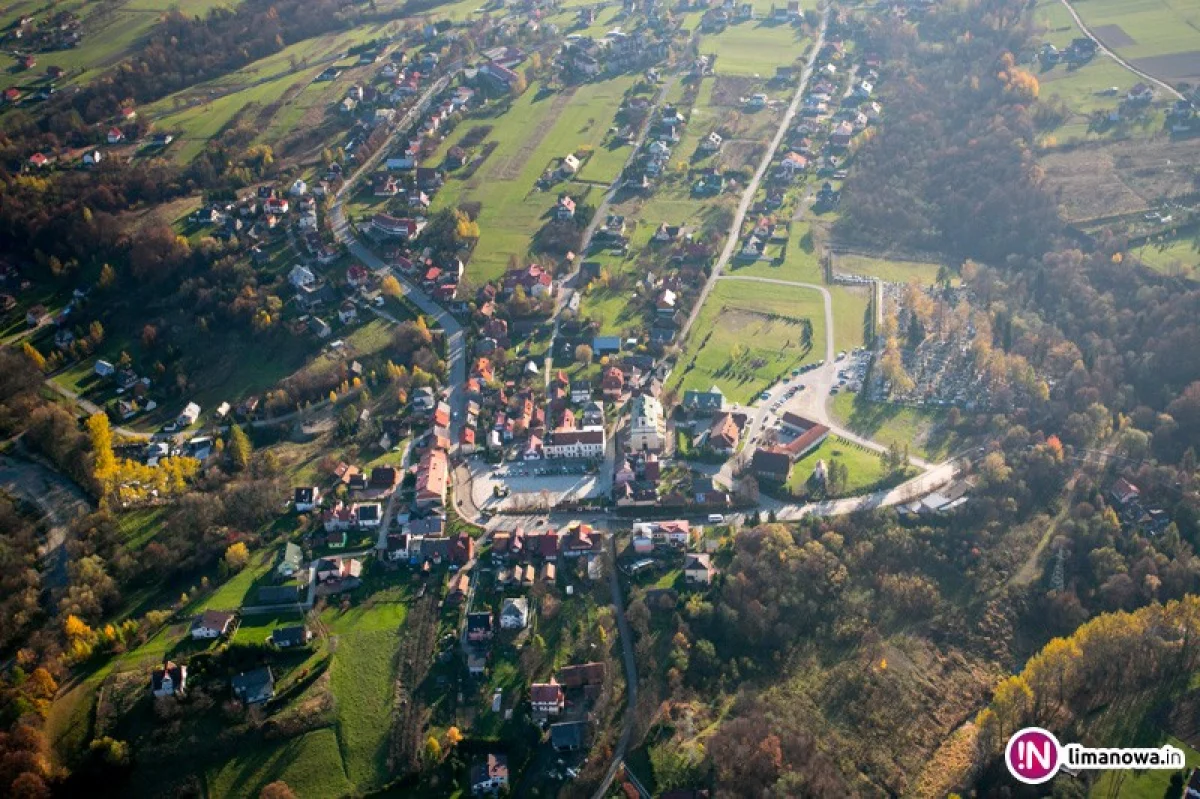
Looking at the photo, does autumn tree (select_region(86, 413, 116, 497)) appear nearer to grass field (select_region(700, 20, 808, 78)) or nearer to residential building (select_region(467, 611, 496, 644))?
residential building (select_region(467, 611, 496, 644))

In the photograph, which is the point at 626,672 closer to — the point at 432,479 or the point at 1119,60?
the point at 432,479

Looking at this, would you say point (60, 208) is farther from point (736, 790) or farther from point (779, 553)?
point (736, 790)

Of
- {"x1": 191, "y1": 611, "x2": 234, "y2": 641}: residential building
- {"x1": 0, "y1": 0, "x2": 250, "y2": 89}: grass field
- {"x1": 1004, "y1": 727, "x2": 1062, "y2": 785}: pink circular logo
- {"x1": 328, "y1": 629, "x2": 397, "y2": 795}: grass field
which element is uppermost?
{"x1": 0, "y1": 0, "x2": 250, "y2": 89}: grass field

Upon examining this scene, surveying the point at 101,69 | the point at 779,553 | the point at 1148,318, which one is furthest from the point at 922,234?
the point at 101,69

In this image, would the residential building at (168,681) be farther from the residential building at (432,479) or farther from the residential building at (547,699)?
the residential building at (547,699)

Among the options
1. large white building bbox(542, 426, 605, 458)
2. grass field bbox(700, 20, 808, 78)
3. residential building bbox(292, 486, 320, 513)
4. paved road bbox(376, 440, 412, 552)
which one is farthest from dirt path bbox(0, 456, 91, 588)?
grass field bbox(700, 20, 808, 78)

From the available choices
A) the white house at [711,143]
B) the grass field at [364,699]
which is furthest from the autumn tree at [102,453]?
the white house at [711,143]
